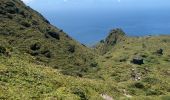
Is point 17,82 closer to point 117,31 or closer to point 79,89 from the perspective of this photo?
point 79,89

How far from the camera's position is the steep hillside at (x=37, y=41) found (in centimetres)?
8425

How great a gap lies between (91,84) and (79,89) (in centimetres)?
937

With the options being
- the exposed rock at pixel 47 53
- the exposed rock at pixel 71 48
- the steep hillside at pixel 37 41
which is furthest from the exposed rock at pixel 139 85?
the exposed rock at pixel 71 48

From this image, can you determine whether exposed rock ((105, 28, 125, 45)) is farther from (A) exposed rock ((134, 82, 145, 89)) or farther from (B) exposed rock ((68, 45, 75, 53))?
(A) exposed rock ((134, 82, 145, 89))

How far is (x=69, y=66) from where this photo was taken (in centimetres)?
8838

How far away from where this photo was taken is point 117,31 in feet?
472

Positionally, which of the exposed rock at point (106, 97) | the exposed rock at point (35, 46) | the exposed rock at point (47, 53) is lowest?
the exposed rock at point (106, 97)

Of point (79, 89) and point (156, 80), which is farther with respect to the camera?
point (156, 80)

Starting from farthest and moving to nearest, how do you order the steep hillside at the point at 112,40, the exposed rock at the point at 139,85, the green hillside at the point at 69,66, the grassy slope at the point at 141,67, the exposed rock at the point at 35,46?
1. the steep hillside at the point at 112,40
2. the exposed rock at the point at 35,46
3. the exposed rock at the point at 139,85
4. the grassy slope at the point at 141,67
5. the green hillside at the point at 69,66

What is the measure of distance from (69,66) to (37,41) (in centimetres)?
817

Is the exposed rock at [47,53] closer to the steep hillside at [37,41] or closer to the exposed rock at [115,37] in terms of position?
the steep hillside at [37,41]

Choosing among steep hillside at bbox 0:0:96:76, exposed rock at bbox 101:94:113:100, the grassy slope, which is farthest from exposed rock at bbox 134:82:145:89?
exposed rock at bbox 101:94:113:100

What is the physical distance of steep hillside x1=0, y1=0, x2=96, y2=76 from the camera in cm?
8425

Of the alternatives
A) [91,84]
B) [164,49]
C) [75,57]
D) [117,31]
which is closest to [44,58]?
[75,57]
